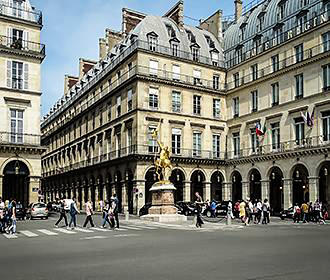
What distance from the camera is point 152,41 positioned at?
4681 centimetres

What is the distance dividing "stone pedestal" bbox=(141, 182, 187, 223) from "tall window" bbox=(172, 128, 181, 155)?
15448 mm

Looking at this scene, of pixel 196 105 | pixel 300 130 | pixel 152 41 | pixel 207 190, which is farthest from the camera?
pixel 196 105

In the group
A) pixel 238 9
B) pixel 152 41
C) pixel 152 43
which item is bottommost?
pixel 152 43

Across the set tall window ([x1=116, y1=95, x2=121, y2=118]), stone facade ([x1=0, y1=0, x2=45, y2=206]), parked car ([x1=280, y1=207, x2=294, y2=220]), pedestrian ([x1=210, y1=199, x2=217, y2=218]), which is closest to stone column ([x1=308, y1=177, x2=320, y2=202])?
parked car ([x1=280, y1=207, x2=294, y2=220])

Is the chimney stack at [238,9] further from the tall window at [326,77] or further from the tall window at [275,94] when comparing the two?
the tall window at [326,77]

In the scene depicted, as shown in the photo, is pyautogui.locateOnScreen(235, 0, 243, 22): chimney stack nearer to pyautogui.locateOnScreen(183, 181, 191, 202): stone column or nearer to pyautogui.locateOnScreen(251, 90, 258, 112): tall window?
pyautogui.locateOnScreen(251, 90, 258, 112): tall window

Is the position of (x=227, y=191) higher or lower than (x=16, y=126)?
lower

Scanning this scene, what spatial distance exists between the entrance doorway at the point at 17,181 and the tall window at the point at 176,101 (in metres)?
17.0

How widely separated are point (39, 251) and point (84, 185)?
149 ft

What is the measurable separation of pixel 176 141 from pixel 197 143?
2821 mm

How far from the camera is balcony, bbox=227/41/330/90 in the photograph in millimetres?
37844

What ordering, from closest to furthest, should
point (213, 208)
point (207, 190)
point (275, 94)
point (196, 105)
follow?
point (213, 208) → point (275, 94) → point (207, 190) → point (196, 105)

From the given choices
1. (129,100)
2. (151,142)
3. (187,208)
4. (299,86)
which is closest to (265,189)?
(187,208)

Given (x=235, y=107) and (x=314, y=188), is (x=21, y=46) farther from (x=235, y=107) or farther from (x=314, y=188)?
(x=314, y=188)
